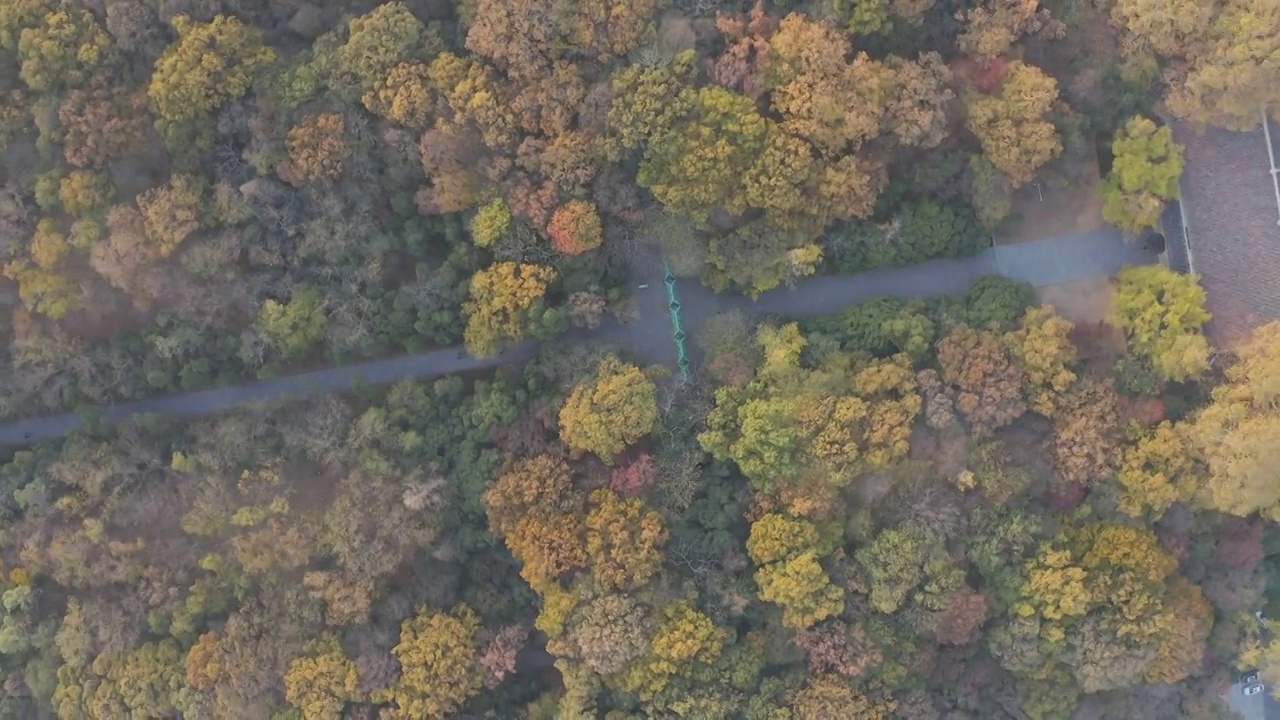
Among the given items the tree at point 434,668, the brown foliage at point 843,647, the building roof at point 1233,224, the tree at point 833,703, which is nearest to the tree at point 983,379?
the building roof at point 1233,224

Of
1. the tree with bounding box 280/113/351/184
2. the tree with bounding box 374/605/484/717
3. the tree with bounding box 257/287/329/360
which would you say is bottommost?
the tree with bounding box 374/605/484/717

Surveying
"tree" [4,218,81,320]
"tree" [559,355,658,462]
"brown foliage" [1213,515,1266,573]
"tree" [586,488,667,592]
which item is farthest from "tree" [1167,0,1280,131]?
"tree" [4,218,81,320]

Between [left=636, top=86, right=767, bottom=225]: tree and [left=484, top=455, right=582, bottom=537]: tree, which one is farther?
[left=484, top=455, right=582, bottom=537]: tree

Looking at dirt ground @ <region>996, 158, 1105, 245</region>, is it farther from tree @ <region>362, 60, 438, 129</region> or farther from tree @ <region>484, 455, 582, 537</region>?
tree @ <region>362, 60, 438, 129</region>

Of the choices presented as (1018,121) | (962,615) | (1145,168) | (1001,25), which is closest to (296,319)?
(962,615)

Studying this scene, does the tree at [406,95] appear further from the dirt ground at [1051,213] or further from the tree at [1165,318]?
the tree at [1165,318]

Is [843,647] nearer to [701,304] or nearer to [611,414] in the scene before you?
[611,414]
